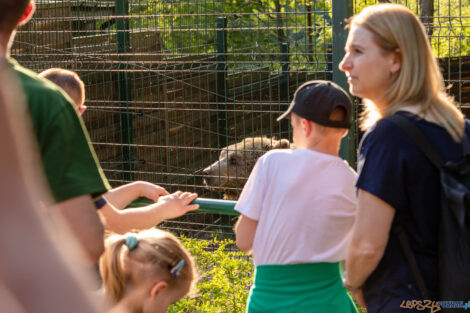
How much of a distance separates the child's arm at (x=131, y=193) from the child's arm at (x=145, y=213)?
0.60 feet

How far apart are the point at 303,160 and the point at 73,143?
113 centimetres

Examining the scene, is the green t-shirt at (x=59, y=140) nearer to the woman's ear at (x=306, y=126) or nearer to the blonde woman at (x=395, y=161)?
the blonde woman at (x=395, y=161)

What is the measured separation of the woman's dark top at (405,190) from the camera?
239 cm

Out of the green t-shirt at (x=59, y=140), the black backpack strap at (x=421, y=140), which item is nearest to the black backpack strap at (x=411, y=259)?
the black backpack strap at (x=421, y=140)

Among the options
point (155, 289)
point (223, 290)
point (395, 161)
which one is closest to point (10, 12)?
point (155, 289)

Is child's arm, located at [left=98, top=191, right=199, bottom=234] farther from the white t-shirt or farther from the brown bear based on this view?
the brown bear

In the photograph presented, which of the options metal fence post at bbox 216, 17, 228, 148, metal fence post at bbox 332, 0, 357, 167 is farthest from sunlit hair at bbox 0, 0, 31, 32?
metal fence post at bbox 216, 17, 228, 148

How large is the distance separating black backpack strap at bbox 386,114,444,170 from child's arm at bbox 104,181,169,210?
148 cm

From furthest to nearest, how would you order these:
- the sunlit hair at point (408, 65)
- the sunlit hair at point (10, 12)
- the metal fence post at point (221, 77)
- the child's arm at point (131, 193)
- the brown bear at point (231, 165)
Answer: the metal fence post at point (221, 77) → the brown bear at point (231, 165) → the child's arm at point (131, 193) → the sunlit hair at point (408, 65) → the sunlit hair at point (10, 12)

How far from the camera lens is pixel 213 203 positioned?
3.57 m

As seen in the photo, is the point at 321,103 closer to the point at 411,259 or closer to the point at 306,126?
the point at 306,126

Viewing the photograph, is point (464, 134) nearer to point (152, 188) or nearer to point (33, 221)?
point (152, 188)

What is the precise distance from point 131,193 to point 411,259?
1575 mm

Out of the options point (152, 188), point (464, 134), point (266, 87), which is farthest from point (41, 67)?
point (464, 134)
